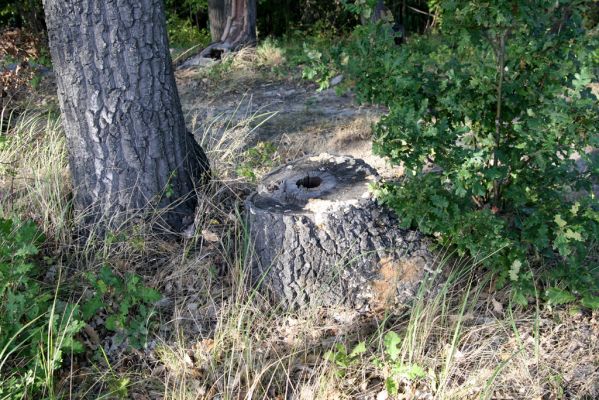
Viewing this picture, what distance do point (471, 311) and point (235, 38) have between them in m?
7.17

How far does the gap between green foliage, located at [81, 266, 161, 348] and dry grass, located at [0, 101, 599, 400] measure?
9 cm

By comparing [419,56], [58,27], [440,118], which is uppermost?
[58,27]

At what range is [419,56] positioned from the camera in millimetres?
3180

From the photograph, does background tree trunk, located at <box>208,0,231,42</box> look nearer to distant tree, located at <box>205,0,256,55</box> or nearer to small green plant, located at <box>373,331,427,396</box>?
distant tree, located at <box>205,0,256,55</box>

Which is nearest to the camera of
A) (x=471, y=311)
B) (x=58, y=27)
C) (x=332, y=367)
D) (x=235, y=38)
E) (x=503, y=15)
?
(x=503, y=15)

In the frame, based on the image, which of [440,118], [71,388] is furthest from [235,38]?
[71,388]

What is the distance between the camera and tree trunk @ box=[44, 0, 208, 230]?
3.39m

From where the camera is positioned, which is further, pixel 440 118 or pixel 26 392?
pixel 440 118

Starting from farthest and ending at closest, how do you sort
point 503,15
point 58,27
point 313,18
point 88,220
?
point 313,18 < point 88,220 < point 58,27 < point 503,15

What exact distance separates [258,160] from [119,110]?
1434 millimetres

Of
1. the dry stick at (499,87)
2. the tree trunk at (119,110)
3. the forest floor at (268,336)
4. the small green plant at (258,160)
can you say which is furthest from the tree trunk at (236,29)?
the dry stick at (499,87)

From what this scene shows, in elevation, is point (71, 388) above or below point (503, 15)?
below

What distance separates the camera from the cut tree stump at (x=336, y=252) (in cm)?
325

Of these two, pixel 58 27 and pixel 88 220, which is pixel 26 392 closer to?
pixel 88 220
